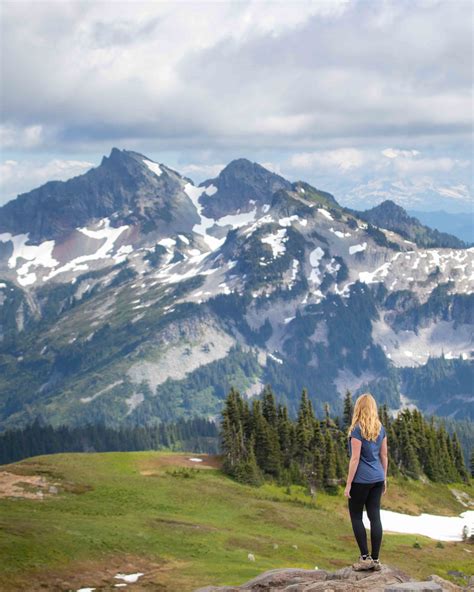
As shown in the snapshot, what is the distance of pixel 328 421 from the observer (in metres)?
130

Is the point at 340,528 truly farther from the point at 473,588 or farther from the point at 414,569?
the point at 473,588

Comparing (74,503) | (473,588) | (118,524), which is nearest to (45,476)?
(74,503)

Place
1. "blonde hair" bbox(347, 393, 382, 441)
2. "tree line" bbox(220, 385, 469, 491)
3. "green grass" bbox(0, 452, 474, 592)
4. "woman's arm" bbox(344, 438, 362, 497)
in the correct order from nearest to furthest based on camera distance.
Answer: "blonde hair" bbox(347, 393, 382, 441) < "woman's arm" bbox(344, 438, 362, 497) < "green grass" bbox(0, 452, 474, 592) < "tree line" bbox(220, 385, 469, 491)

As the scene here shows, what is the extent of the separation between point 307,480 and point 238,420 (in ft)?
42.6

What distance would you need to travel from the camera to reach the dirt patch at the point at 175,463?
96.5 m

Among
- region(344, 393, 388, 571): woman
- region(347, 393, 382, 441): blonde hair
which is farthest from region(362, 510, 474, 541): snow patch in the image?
region(347, 393, 382, 441): blonde hair

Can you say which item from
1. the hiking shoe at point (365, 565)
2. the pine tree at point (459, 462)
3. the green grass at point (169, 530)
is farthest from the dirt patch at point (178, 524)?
the pine tree at point (459, 462)

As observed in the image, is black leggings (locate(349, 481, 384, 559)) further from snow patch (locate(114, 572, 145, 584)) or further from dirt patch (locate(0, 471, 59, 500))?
dirt patch (locate(0, 471, 59, 500))

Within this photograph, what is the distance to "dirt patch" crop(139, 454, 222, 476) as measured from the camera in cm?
9650

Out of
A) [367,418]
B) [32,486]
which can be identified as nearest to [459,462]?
[32,486]

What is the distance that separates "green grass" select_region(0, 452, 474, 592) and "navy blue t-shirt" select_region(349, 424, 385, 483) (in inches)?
880

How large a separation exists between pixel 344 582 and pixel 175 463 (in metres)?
76.5

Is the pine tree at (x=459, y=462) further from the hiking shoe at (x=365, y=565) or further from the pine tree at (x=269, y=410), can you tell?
the hiking shoe at (x=365, y=565)

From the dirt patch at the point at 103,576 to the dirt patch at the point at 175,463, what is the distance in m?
40.4
